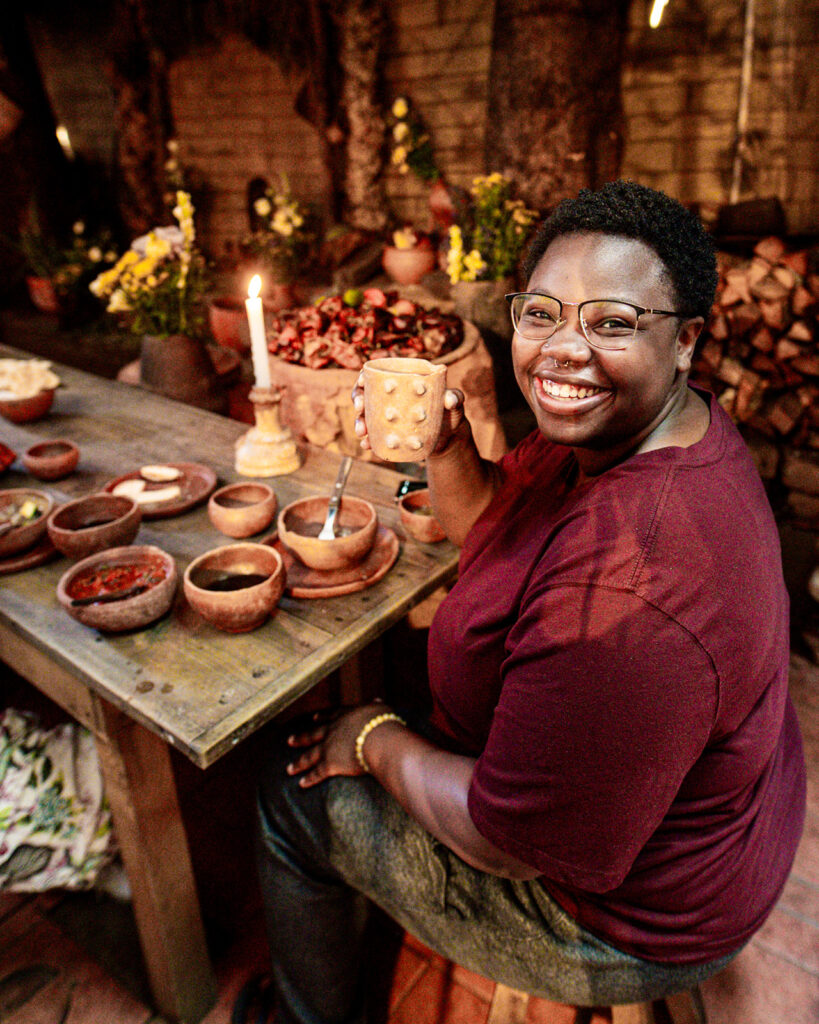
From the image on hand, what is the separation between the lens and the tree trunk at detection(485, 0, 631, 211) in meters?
4.56

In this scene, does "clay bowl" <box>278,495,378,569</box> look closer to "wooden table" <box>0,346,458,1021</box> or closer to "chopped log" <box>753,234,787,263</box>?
"wooden table" <box>0,346,458,1021</box>

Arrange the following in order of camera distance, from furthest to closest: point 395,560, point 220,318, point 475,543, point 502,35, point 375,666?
point 220,318 → point 502,35 → point 375,666 → point 395,560 → point 475,543

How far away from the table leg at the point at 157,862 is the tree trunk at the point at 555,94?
449 cm

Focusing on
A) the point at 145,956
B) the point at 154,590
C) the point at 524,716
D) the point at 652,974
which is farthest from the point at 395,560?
the point at 145,956

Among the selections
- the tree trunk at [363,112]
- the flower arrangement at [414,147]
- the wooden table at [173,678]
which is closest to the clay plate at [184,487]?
the wooden table at [173,678]

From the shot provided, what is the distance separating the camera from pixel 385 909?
149 centimetres

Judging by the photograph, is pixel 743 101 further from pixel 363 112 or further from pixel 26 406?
A: pixel 26 406

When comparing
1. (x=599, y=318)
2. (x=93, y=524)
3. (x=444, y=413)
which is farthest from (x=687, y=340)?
(x=93, y=524)

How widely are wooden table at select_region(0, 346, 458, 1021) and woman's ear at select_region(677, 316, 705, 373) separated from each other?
81cm

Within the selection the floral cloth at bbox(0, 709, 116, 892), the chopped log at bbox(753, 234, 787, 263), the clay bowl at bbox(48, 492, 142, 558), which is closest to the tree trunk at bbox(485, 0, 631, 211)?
the chopped log at bbox(753, 234, 787, 263)

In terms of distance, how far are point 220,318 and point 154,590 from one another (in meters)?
4.61

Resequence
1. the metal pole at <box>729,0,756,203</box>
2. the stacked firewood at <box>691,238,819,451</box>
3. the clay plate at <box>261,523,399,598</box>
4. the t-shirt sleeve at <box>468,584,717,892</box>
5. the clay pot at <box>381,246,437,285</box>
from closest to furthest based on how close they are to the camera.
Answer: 1. the t-shirt sleeve at <box>468,584,717,892</box>
2. the clay plate at <box>261,523,399,598</box>
3. the stacked firewood at <box>691,238,819,451</box>
4. the metal pole at <box>729,0,756,203</box>
5. the clay pot at <box>381,246,437,285</box>

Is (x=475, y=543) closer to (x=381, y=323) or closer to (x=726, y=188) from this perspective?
→ (x=381, y=323)

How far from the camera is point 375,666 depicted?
93.4 inches
